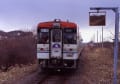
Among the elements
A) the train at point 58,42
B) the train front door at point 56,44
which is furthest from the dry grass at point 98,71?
the train front door at point 56,44

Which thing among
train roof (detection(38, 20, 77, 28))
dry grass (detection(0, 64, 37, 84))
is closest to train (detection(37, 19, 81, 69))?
train roof (detection(38, 20, 77, 28))

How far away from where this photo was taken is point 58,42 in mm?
27078

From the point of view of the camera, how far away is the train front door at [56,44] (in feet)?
88.7

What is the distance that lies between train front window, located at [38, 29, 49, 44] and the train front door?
337 mm

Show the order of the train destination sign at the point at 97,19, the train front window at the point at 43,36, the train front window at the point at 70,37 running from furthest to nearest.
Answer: the train front window at the point at 43,36 → the train front window at the point at 70,37 → the train destination sign at the point at 97,19

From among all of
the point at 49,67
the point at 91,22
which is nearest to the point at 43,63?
the point at 49,67

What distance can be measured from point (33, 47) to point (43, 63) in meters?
20.4

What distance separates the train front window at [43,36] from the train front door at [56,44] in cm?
34

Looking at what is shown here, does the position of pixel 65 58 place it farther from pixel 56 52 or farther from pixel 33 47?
Result: pixel 33 47

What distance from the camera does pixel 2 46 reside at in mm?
45969

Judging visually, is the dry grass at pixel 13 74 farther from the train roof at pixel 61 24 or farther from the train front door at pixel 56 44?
the train roof at pixel 61 24

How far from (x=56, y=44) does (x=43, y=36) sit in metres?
1.03

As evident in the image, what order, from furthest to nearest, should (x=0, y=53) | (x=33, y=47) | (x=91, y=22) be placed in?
(x=33, y=47) < (x=0, y=53) < (x=91, y=22)

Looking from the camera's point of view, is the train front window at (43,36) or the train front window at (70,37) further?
the train front window at (43,36)
